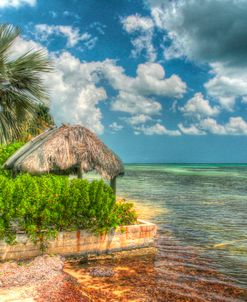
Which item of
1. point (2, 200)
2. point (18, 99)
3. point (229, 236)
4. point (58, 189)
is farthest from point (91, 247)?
point (229, 236)

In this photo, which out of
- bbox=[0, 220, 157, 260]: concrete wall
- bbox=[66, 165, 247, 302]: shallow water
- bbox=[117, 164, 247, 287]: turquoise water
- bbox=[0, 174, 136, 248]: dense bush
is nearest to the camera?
bbox=[66, 165, 247, 302]: shallow water

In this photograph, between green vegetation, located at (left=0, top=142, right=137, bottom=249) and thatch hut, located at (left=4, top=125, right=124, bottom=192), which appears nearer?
green vegetation, located at (left=0, top=142, right=137, bottom=249)

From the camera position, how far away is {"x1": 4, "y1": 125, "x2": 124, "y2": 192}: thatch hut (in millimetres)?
10172

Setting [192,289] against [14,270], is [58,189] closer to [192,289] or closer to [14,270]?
[14,270]

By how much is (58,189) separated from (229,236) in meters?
7.32

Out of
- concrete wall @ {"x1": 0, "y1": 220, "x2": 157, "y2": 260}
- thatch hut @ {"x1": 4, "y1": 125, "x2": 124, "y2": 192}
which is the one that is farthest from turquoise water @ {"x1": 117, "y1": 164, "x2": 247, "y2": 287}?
thatch hut @ {"x1": 4, "y1": 125, "x2": 124, "y2": 192}

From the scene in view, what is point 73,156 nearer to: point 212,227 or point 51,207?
point 51,207

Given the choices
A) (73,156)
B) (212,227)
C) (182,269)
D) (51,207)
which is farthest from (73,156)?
(212,227)

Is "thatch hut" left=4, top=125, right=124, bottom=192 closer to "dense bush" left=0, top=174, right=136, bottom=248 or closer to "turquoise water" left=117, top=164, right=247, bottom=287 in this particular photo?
"dense bush" left=0, top=174, right=136, bottom=248

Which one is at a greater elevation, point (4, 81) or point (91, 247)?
point (4, 81)

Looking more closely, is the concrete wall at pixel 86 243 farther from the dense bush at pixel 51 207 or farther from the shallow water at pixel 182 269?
the shallow water at pixel 182 269

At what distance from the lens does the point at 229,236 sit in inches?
494

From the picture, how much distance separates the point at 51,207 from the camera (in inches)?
326

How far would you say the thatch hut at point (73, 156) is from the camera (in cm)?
1017
